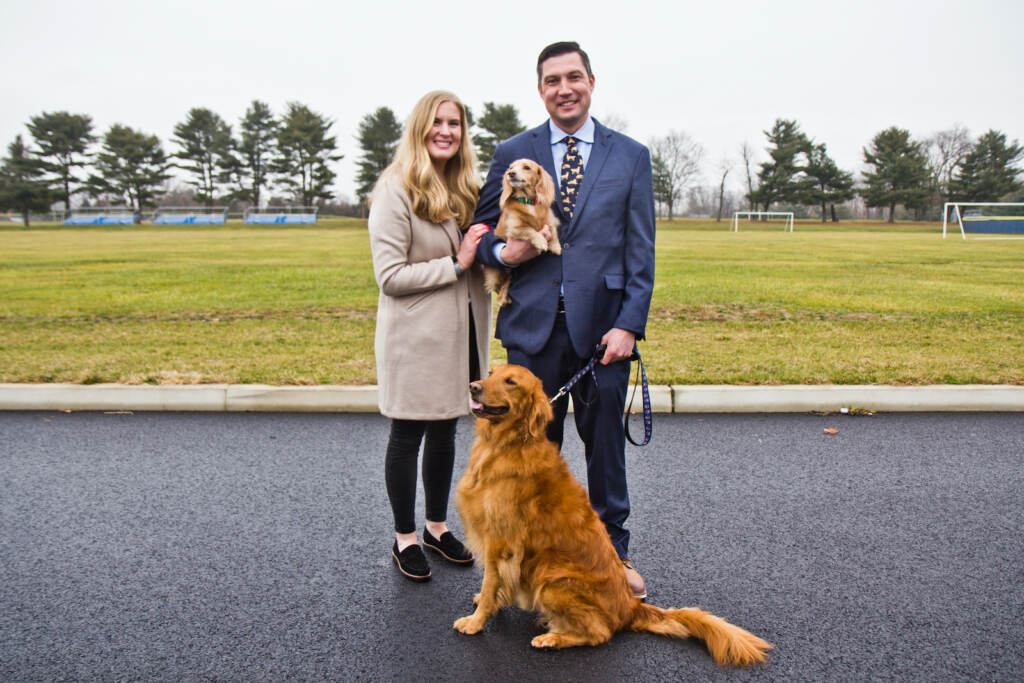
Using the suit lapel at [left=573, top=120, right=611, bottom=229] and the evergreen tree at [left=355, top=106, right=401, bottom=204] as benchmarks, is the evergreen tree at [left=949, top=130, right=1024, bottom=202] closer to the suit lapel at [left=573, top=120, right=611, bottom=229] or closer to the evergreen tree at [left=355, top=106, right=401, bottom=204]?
the evergreen tree at [left=355, top=106, right=401, bottom=204]

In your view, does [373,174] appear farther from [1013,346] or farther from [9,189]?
[1013,346]

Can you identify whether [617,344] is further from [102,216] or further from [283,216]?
[102,216]

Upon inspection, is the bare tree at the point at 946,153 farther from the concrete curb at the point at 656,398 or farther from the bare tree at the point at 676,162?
the concrete curb at the point at 656,398

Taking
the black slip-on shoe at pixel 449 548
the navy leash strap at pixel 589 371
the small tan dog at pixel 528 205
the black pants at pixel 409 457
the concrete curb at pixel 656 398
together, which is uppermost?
the small tan dog at pixel 528 205

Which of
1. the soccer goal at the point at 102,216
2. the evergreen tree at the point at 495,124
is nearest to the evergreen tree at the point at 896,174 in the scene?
the evergreen tree at the point at 495,124

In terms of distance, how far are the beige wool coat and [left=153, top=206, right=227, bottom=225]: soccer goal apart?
199ft

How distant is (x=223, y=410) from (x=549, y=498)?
422 centimetres

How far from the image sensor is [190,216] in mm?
59062

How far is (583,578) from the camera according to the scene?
275 centimetres

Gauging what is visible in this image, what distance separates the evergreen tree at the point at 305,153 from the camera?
65.9 meters

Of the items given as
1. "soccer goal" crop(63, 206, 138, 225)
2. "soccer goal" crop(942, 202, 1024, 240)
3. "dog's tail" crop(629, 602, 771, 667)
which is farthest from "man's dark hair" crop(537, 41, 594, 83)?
"soccer goal" crop(63, 206, 138, 225)

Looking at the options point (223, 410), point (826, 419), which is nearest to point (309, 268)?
point (223, 410)

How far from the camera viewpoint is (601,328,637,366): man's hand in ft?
10.1

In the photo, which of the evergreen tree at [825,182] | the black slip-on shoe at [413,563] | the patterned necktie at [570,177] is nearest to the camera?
the patterned necktie at [570,177]
